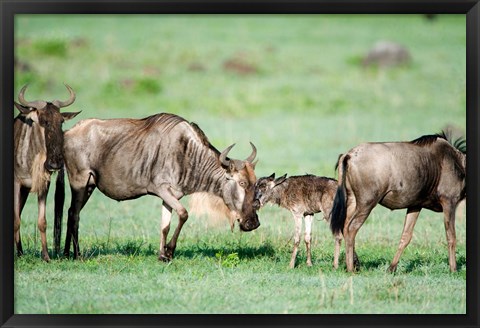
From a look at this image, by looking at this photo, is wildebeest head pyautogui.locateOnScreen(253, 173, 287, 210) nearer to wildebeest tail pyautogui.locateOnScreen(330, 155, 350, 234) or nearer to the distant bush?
wildebeest tail pyautogui.locateOnScreen(330, 155, 350, 234)

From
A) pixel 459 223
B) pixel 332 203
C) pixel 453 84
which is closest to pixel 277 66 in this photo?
pixel 453 84

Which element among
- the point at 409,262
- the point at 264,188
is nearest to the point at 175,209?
the point at 264,188

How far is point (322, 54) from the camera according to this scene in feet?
132

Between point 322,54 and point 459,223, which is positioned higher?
point 322,54

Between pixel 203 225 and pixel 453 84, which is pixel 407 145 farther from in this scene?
pixel 453 84

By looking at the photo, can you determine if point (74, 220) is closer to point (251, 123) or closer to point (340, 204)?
point (340, 204)

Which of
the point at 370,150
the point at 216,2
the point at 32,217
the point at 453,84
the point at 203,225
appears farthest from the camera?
the point at 453,84

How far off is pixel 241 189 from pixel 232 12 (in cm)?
289

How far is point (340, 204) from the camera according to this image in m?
11.2

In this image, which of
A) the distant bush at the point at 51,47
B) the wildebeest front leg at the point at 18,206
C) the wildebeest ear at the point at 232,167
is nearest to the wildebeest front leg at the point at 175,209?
the wildebeest ear at the point at 232,167

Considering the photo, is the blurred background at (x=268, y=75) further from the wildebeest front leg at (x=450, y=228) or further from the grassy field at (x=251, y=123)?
the wildebeest front leg at (x=450, y=228)

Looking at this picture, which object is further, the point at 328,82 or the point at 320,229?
the point at 328,82

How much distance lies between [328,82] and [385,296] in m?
24.9

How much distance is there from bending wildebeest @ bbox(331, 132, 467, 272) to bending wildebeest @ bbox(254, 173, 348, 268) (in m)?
0.51
